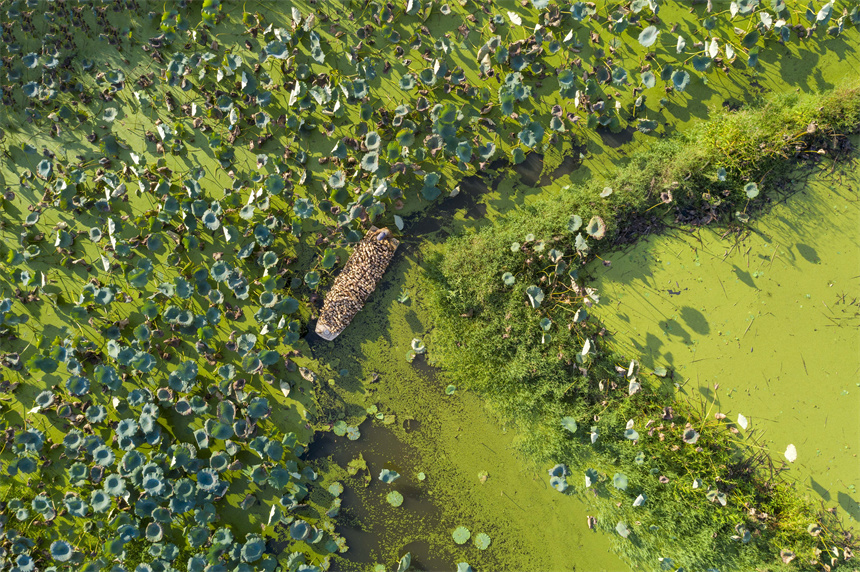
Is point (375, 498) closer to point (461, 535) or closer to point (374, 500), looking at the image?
point (374, 500)

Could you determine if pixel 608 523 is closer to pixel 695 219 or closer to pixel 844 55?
pixel 695 219

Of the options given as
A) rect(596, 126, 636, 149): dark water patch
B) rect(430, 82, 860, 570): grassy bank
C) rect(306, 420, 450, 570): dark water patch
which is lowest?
rect(306, 420, 450, 570): dark water patch

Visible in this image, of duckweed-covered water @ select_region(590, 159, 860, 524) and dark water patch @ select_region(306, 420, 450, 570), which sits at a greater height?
duckweed-covered water @ select_region(590, 159, 860, 524)

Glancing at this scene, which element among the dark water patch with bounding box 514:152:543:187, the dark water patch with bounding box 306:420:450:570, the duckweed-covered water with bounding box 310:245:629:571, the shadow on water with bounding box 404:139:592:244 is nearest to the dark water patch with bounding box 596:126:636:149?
the shadow on water with bounding box 404:139:592:244

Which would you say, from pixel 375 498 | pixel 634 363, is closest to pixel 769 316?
pixel 634 363

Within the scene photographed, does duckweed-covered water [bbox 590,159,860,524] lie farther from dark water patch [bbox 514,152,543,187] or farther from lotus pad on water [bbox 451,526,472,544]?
lotus pad on water [bbox 451,526,472,544]

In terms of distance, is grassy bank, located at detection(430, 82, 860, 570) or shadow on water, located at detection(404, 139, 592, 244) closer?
grassy bank, located at detection(430, 82, 860, 570)
